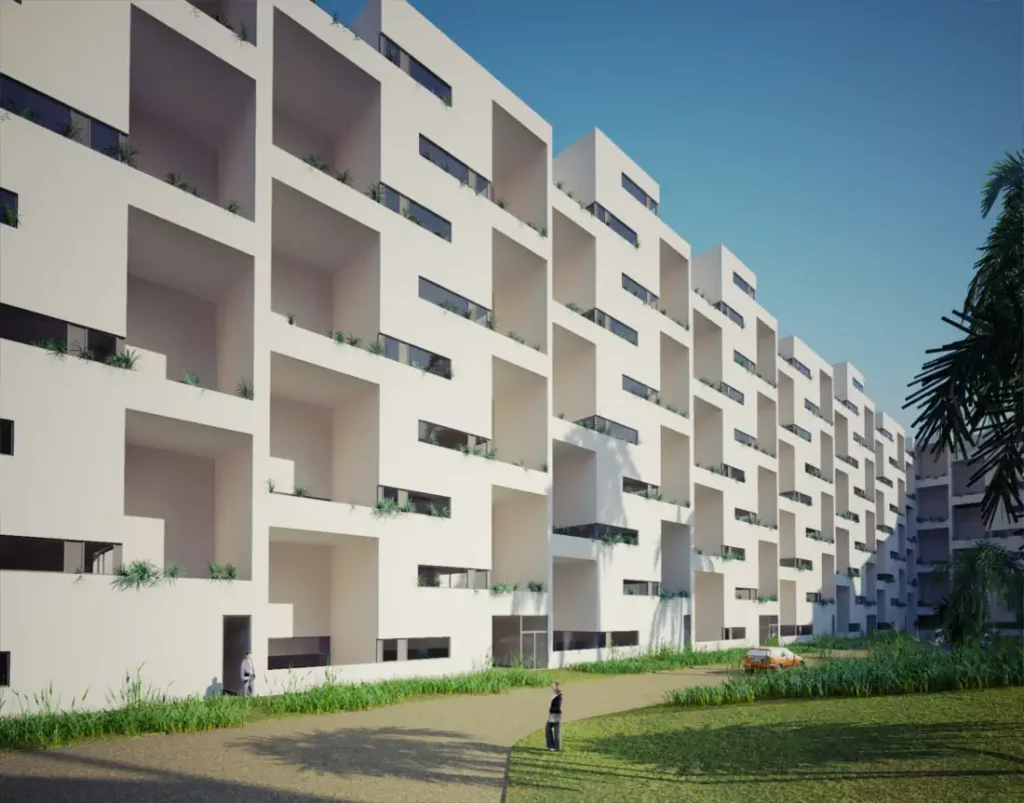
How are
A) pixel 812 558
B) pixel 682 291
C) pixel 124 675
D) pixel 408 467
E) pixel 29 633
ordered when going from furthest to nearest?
1. pixel 812 558
2. pixel 682 291
3. pixel 408 467
4. pixel 124 675
5. pixel 29 633

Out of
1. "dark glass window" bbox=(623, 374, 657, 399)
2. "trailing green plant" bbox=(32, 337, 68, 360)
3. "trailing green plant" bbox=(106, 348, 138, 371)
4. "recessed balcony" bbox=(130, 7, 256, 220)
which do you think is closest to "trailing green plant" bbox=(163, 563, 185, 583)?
"trailing green plant" bbox=(106, 348, 138, 371)

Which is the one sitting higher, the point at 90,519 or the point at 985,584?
the point at 90,519

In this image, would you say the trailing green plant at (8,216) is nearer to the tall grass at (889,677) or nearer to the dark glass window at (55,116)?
the dark glass window at (55,116)

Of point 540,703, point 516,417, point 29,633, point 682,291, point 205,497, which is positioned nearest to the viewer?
point 29,633

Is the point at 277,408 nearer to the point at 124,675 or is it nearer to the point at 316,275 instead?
the point at 316,275

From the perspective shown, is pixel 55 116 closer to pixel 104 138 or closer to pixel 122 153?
pixel 104 138

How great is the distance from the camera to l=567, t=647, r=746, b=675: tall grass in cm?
3284

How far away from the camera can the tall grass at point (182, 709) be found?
16.0 meters

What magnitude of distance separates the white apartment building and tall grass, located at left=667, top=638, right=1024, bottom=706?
9.46m

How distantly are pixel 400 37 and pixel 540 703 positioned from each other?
68.5ft

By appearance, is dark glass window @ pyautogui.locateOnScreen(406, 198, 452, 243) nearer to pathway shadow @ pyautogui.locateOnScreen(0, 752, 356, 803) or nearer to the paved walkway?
the paved walkway

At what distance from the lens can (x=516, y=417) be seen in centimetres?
3453

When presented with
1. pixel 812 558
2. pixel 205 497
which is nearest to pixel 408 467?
pixel 205 497

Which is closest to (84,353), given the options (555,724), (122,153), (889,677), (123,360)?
(123,360)
